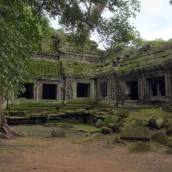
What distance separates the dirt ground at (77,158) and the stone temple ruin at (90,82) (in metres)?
5.72

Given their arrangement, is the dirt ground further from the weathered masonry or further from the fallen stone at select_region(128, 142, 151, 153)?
the weathered masonry

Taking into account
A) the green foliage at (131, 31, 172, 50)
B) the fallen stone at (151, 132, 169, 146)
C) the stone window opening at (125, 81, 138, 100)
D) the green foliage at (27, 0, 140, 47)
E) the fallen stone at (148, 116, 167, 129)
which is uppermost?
the green foliage at (131, 31, 172, 50)

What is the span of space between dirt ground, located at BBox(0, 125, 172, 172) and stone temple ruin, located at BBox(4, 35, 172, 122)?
225 inches

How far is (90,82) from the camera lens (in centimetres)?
1698

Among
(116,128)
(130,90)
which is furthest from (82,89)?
(116,128)

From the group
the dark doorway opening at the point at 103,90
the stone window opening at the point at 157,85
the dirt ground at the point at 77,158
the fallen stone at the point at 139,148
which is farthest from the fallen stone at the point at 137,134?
the dark doorway opening at the point at 103,90

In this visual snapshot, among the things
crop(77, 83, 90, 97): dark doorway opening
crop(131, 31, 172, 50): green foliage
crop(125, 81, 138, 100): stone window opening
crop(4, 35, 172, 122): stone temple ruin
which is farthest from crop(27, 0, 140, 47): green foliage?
crop(131, 31, 172, 50): green foliage

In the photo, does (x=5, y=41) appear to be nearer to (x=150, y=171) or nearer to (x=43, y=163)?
(x=43, y=163)

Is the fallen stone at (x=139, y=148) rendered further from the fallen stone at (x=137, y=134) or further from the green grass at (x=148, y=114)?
the green grass at (x=148, y=114)

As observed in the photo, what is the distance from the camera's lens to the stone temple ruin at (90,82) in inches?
474

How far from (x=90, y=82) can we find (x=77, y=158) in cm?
1190

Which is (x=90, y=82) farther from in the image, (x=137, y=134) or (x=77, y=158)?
(x=77, y=158)

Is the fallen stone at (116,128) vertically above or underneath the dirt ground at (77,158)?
above

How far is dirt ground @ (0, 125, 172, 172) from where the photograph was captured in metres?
4.43
